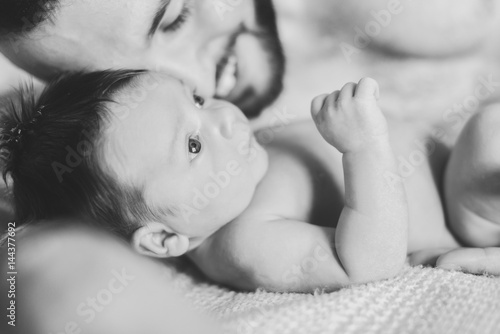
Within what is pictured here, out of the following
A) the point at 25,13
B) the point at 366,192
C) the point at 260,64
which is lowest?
the point at 366,192

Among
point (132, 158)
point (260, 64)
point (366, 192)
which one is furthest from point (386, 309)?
point (260, 64)

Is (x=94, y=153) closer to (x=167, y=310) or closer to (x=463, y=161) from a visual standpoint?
(x=167, y=310)

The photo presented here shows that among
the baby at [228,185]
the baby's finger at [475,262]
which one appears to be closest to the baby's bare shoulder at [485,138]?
the baby at [228,185]

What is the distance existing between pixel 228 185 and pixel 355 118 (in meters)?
0.23

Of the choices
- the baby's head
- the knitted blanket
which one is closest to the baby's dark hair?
the baby's head

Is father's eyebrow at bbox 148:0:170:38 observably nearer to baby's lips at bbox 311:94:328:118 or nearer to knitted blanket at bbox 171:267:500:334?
baby's lips at bbox 311:94:328:118

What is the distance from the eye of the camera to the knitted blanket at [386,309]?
667 millimetres

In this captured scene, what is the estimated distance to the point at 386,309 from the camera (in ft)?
2.33

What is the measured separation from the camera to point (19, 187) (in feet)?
2.97

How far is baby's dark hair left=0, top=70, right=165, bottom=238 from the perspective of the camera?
2.76 ft

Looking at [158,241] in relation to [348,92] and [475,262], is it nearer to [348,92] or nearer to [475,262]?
[348,92]

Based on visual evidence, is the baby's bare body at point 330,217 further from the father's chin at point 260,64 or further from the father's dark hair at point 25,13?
the father's dark hair at point 25,13

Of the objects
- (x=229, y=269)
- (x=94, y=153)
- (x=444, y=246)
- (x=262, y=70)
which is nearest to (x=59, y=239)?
(x=94, y=153)

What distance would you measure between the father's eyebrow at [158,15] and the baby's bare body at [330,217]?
12.6 inches
